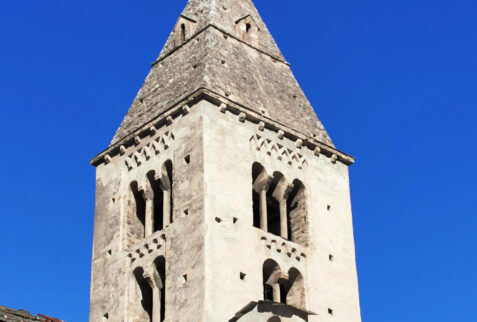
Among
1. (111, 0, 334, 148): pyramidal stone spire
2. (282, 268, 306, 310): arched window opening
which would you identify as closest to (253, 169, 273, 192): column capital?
(111, 0, 334, 148): pyramidal stone spire

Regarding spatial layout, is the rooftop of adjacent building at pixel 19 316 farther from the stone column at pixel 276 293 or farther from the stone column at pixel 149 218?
the stone column at pixel 276 293

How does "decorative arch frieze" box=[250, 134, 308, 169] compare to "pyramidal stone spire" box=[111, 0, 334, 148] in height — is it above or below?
below

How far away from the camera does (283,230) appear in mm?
38875

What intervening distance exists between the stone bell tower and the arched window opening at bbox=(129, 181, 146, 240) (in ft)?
0.12

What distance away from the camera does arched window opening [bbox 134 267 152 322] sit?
3816 centimetres

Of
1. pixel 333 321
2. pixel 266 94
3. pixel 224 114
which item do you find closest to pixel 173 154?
pixel 224 114

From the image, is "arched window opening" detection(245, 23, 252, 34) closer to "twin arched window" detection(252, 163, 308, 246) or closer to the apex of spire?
the apex of spire

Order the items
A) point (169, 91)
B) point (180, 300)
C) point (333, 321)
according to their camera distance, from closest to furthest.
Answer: point (180, 300) → point (333, 321) → point (169, 91)

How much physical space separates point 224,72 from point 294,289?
817 centimetres

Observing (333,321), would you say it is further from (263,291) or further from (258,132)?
(258,132)

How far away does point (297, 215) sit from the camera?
40.1 meters

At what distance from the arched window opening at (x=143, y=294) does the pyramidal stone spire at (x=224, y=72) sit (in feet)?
17.6

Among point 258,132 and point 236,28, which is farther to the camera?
point 236,28

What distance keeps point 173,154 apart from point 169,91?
3270 mm
